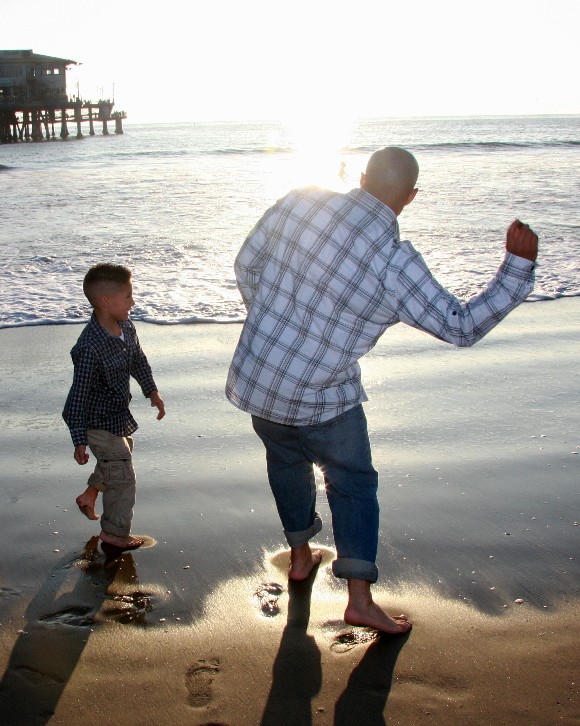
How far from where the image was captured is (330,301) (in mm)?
2494

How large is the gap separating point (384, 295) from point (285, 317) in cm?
33

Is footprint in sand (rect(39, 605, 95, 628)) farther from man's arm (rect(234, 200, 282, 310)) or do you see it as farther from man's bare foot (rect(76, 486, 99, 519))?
Answer: man's arm (rect(234, 200, 282, 310))

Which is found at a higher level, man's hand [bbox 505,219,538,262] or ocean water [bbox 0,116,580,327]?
man's hand [bbox 505,219,538,262]

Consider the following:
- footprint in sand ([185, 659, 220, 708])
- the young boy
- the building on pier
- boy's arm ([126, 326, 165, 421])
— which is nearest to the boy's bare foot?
footprint in sand ([185, 659, 220, 708])

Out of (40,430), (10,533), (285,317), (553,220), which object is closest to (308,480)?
(285,317)

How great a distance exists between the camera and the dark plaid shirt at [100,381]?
297 cm

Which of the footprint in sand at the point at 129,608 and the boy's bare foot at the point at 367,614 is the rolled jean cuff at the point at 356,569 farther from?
the footprint in sand at the point at 129,608

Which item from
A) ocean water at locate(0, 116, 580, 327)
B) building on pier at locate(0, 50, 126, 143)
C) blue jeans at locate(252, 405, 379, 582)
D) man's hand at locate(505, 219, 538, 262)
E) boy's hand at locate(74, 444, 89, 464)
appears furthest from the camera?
building on pier at locate(0, 50, 126, 143)

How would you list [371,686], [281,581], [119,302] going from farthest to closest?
[119,302] < [281,581] < [371,686]

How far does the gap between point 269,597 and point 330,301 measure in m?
1.06

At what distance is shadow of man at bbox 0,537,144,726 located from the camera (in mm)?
2203

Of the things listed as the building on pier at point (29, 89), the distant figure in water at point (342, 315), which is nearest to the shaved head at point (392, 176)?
the distant figure in water at point (342, 315)

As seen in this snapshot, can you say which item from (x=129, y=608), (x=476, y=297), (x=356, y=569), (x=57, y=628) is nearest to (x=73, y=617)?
(x=57, y=628)

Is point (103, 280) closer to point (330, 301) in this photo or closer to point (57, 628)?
point (330, 301)
